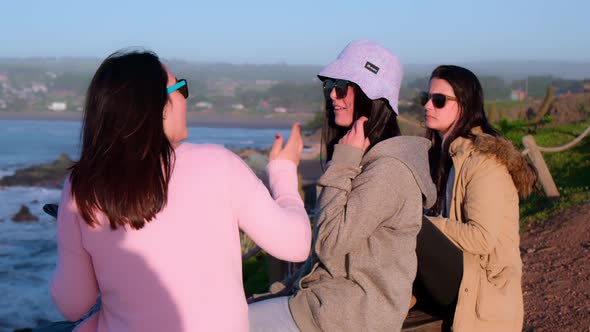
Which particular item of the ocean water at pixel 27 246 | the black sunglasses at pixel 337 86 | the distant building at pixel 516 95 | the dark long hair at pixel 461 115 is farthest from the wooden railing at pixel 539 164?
the distant building at pixel 516 95

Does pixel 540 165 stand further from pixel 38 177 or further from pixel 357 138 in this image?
pixel 38 177

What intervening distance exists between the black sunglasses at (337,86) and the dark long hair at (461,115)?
86 cm

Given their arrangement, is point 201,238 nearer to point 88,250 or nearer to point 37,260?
point 88,250

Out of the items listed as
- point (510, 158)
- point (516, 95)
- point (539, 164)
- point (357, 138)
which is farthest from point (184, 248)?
point (516, 95)

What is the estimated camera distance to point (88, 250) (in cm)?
231

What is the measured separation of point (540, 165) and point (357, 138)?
25.2ft

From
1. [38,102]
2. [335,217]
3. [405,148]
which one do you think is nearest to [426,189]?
[405,148]

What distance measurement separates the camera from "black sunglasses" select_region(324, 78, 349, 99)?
321cm

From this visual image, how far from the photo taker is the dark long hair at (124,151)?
2211mm

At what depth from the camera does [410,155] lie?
2877 millimetres

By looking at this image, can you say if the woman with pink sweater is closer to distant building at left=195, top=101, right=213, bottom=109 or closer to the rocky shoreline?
the rocky shoreline

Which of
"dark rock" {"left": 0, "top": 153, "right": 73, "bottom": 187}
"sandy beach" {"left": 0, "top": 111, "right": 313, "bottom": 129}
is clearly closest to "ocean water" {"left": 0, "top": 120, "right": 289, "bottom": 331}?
"dark rock" {"left": 0, "top": 153, "right": 73, "bottom": 187}

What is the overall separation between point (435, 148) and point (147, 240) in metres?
2.20

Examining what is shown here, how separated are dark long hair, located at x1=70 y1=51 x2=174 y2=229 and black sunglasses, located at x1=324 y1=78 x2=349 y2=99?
3.56ft
